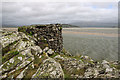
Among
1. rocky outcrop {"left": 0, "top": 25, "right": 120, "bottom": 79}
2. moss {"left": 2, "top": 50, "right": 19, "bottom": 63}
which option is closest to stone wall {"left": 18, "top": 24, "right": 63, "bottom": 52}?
rocky outcrop {"left": 0, "top": 25, "right": 120, "bottom": 79}

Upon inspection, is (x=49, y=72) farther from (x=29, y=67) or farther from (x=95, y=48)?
(x=95, y=48)

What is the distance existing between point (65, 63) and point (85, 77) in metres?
4.66

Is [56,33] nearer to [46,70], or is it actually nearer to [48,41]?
[48,41]

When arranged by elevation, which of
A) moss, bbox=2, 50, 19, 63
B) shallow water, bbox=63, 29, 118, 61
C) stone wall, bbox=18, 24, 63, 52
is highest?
stone wall, bbox=18, 24, 63, 52

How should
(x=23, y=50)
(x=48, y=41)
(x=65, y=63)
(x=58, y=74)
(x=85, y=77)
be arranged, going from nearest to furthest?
(x=58, y=74) < (x=85, y=77) < (x=23, y=50) < (x=65, y=63) < (x=48, y=41)

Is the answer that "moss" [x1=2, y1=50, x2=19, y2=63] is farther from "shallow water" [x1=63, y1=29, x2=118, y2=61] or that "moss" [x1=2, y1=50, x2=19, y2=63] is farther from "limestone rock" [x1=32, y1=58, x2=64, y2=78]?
"shallow water" [x1=63, y1=29, x2=118, y2=61]

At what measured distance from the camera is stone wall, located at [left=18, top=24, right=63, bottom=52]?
18.7m

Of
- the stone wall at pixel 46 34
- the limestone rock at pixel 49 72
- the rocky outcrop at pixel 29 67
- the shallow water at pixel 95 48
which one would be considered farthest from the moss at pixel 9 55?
the shallow water at pixel 95 48

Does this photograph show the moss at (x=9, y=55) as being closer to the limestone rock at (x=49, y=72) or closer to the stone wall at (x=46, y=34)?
the limestone rock at (x=49, y=72)

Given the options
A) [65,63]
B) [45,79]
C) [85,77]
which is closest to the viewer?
[45,79]

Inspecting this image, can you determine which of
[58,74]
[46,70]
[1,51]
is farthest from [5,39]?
[58,74]

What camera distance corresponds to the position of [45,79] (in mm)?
9125

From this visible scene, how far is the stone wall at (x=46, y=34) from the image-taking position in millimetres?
18659

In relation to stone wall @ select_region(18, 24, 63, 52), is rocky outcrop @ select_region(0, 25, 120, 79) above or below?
below
